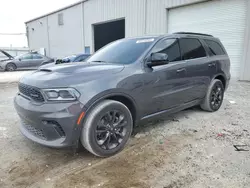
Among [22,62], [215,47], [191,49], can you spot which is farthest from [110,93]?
[22,62]

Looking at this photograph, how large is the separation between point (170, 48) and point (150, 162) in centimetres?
205

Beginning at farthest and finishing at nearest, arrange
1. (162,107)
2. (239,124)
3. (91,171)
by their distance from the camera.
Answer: (239,124) → (162,107) → (91,171)

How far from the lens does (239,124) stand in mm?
4211

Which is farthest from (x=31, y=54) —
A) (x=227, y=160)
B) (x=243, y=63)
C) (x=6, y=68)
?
(x=227, y=160)

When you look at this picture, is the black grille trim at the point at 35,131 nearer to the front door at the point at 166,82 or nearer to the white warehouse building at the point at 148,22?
the front door at the point at 166,82

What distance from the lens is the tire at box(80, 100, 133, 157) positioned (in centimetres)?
272

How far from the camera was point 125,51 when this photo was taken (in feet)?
12.2

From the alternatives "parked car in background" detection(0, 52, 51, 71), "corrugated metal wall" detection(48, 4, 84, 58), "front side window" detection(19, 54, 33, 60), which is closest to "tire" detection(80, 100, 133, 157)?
"parked car in background" detection(0, 52, 51, 71)

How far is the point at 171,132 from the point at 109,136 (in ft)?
4.46

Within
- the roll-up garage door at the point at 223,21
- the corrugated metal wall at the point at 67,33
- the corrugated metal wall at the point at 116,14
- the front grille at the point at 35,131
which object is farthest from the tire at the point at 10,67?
the front grille at the point at 35,131

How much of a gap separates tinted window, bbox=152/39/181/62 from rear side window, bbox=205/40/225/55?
1211mm

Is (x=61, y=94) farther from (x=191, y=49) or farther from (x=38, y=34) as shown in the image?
(x=38, y=34)

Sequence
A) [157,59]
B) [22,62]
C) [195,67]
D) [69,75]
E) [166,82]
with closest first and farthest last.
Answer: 1. [69,75]
2. [157,59]
3. [166,82]
4. [195,67]
5. [22,62]

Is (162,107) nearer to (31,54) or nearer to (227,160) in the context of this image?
(227,160)
